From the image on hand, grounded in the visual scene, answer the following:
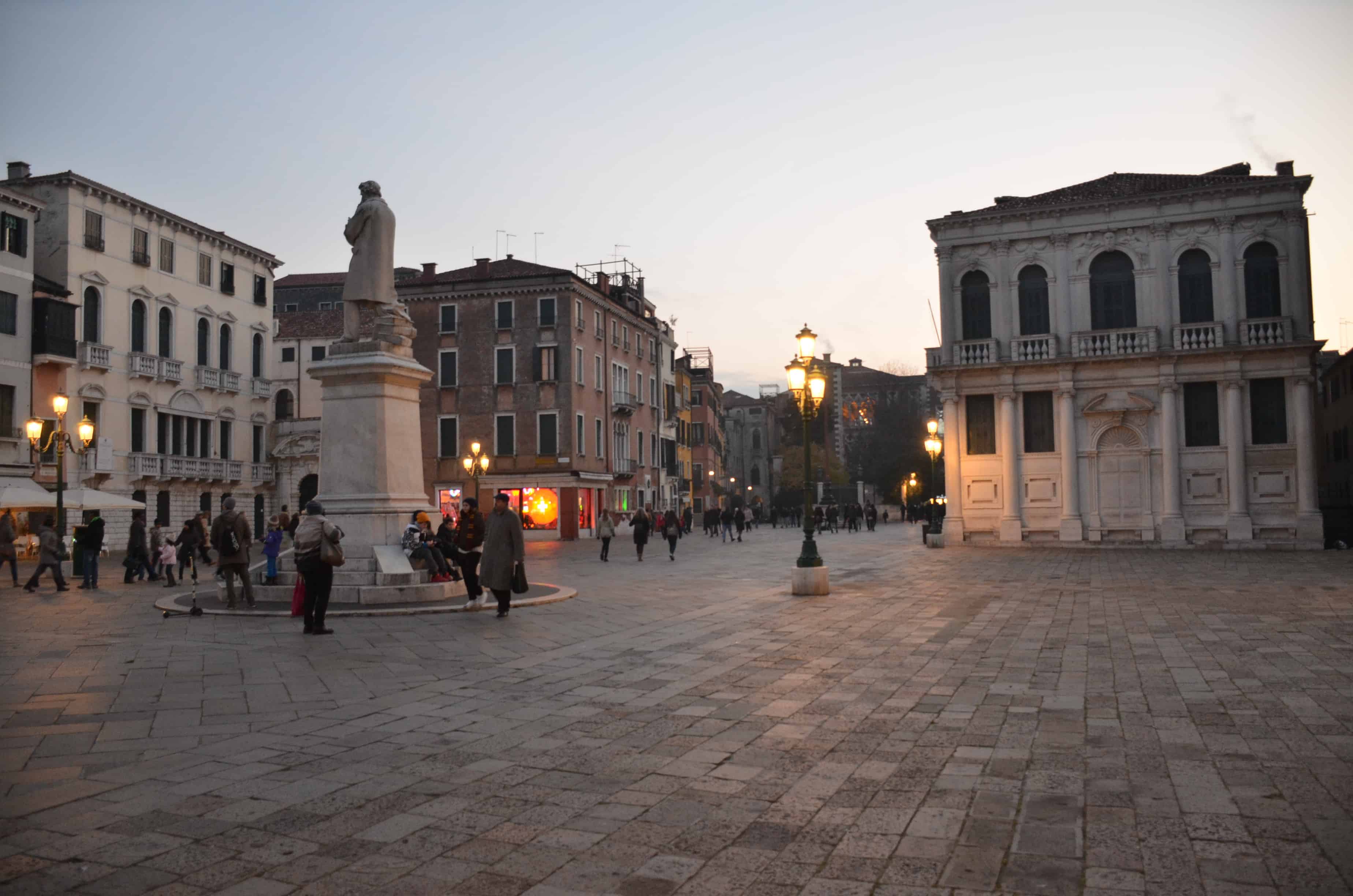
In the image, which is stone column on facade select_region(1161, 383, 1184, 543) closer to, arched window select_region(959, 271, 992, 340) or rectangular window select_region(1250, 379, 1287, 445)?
rectangular window select_region(1250, 379, 1287, 445)

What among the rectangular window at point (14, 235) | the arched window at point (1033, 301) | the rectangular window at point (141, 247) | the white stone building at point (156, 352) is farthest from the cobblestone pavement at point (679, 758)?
the rectangular window at point (141, 247)

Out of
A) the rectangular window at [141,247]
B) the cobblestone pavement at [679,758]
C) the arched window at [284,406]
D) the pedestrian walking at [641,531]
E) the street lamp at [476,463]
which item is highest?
the rectangular window at [141,247]

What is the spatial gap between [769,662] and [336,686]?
379cm

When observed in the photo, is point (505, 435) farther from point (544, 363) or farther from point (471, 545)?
point (471, 545)

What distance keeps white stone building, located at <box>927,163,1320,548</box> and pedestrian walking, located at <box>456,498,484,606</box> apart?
21.2m

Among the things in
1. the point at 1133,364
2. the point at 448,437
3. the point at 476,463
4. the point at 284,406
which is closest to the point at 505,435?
the point at 448,437

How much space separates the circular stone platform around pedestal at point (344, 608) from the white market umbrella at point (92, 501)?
12.7 meters

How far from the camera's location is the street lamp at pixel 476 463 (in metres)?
34.0

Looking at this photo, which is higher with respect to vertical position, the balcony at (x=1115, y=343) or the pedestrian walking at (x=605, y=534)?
the balcony at (x=1115, y=343)

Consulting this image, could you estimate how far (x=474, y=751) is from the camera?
19.2 ft

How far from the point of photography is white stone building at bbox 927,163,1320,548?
94.1ft

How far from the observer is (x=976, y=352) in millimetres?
31703

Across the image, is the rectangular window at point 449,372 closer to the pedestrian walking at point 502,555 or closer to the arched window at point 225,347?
the arched window at point 225,347

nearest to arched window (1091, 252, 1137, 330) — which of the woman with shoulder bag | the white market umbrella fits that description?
the woman with shoulder bag
